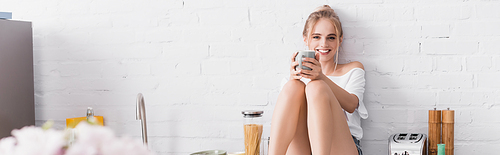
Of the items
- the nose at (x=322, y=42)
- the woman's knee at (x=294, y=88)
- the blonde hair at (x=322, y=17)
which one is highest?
the blonde hair at (x=322, y=17)

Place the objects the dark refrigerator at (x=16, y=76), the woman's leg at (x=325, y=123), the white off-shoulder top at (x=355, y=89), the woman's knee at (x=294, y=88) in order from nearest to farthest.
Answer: the woman's leg at (x=325, y=123) → the woman's knee at (x=294, y=88) → the white off-shoulder top at (x=355, y=89) → the dark refrigerator at (x=16, y=76)

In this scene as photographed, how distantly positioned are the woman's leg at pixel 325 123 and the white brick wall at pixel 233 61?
0.47 m

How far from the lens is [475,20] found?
1859mm

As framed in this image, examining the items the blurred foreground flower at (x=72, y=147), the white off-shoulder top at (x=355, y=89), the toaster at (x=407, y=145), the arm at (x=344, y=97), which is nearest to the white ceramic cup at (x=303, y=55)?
the arm at (x=344, y=97)

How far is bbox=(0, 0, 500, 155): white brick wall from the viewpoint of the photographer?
1883 mm

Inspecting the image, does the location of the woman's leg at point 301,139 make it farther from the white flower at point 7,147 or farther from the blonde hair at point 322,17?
the white flower at point 7,147

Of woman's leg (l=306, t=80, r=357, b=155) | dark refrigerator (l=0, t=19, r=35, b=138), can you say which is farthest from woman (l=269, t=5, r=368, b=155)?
dark refrigerator (l=0, t=19, r=35, b=138)

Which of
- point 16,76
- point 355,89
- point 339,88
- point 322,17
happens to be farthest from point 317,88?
point 16,76

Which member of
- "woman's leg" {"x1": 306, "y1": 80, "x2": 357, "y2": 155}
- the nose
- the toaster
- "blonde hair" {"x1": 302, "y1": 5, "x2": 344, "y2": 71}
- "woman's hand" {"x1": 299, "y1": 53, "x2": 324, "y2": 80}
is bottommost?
the toaster

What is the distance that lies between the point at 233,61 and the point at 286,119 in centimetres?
63

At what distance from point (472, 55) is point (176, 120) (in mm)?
1589

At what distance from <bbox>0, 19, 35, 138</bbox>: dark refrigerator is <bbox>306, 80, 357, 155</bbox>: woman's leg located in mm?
1623

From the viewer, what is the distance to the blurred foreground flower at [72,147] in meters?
0.30

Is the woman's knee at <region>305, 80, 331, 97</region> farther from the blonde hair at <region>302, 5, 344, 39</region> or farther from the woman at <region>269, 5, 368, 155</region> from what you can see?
the blonde hair at <region>302, 5, 344, 39</region>
